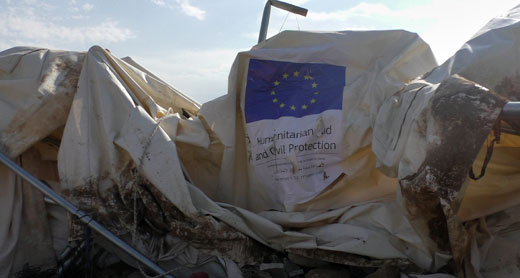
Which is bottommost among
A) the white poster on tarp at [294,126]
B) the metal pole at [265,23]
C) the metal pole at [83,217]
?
the metal pole at [83,217]

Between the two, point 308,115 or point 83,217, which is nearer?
point 83,217

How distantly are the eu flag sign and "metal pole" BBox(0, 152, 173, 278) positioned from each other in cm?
105

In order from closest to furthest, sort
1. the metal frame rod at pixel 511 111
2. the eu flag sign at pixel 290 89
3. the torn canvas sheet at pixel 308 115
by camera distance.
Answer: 1. the metal frame rod at pixel 511 111
2. the torn canvas sheet at pixel 308 115
3. the eu flag sign at pixel 290 89

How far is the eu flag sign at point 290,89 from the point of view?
3041 mm

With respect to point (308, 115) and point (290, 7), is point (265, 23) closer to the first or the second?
point (290, 7)

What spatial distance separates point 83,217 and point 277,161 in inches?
44.5

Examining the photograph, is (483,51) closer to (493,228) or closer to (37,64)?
(493,228)

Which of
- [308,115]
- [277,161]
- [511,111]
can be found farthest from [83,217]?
[511,111]

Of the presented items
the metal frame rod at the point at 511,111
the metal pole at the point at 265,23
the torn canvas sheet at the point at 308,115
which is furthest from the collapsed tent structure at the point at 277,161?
the metal pole at the point at 265,23

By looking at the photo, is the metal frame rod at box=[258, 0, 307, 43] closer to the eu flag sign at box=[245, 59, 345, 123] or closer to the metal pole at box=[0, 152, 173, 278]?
the eu flag sign at box=[245, 59, 345, 123]

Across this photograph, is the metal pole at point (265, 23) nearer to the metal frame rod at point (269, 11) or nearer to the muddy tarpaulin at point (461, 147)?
the metal frame rod at point (269, 11)

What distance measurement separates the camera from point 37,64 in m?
3.08

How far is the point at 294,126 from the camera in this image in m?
3.01

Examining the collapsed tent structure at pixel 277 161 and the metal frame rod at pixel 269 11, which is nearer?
the collapsed tent structure at pixel 277 161
